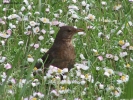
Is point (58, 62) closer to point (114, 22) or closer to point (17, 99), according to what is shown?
point (114, 22)

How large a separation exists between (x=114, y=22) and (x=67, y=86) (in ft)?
8.49

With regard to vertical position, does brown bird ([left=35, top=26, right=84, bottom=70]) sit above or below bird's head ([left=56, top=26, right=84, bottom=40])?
below

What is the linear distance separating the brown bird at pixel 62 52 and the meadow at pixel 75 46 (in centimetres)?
13

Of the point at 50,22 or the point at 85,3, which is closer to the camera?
the point at 50,22

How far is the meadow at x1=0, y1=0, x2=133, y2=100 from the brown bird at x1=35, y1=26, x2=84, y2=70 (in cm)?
13

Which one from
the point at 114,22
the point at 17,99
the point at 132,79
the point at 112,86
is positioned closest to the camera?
the point at 132,79

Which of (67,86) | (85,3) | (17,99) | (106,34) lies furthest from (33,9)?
(17,99)

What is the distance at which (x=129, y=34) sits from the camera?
770 centimetres

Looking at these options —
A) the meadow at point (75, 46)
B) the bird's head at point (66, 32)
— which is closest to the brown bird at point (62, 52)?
the bird's head at point (66, 32)

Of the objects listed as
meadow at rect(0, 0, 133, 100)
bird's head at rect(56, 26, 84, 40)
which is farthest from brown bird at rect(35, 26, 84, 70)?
meadow at rect(0, 0, 133, 100)

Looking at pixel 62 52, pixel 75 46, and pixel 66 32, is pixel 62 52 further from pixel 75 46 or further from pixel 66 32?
pixel 75 46

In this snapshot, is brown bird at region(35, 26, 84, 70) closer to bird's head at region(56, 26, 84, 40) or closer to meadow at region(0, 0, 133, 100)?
bird's head at region(56, 26, 84, 40)

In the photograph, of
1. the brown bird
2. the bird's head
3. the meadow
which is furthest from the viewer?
the bird's head

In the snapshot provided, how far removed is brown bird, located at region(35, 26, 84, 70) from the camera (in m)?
6.95
